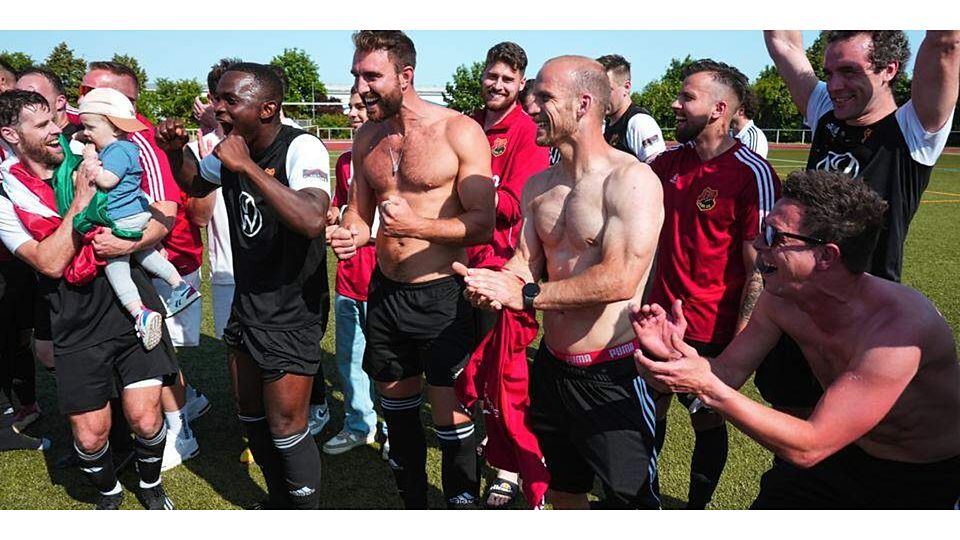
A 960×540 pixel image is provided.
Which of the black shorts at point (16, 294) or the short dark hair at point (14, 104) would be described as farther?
the black shorts at point (16, 294)

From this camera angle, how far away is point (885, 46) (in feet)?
10.3

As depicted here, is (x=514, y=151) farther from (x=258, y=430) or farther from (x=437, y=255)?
(x=258, y=430)

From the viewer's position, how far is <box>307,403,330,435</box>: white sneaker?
5.22 meters

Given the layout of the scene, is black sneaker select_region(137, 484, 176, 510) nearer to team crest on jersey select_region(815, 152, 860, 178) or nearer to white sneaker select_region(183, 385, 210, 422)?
white sneaker select_region(183, 385, 210, 422)

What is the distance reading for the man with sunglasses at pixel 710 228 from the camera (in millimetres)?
3656

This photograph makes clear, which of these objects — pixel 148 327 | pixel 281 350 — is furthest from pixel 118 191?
pixel 281 350

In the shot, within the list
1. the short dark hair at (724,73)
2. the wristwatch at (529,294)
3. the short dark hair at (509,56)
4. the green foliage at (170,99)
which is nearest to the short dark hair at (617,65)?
the short dark hair at (509,56)

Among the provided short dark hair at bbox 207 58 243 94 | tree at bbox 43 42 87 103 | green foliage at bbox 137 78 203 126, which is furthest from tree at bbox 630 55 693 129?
short dark hair at bbox 207 58 243 94

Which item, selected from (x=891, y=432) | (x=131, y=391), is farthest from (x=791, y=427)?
(x=131, y=391)

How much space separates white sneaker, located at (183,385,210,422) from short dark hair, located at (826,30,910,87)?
4822mm

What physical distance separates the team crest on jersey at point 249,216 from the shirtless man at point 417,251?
0.38 meters

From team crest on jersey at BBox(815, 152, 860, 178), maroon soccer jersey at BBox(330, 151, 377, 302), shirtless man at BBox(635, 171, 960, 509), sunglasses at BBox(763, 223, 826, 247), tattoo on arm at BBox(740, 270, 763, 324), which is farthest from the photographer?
maroon soccer jersey at BBox(330, 151, 377, 302)

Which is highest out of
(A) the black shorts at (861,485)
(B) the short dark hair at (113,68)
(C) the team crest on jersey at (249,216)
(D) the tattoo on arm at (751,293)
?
(B) the short dark hair at (113,68)

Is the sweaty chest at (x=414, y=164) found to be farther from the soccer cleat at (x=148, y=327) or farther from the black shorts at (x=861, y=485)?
the black shorts at (x=861, y=485)
